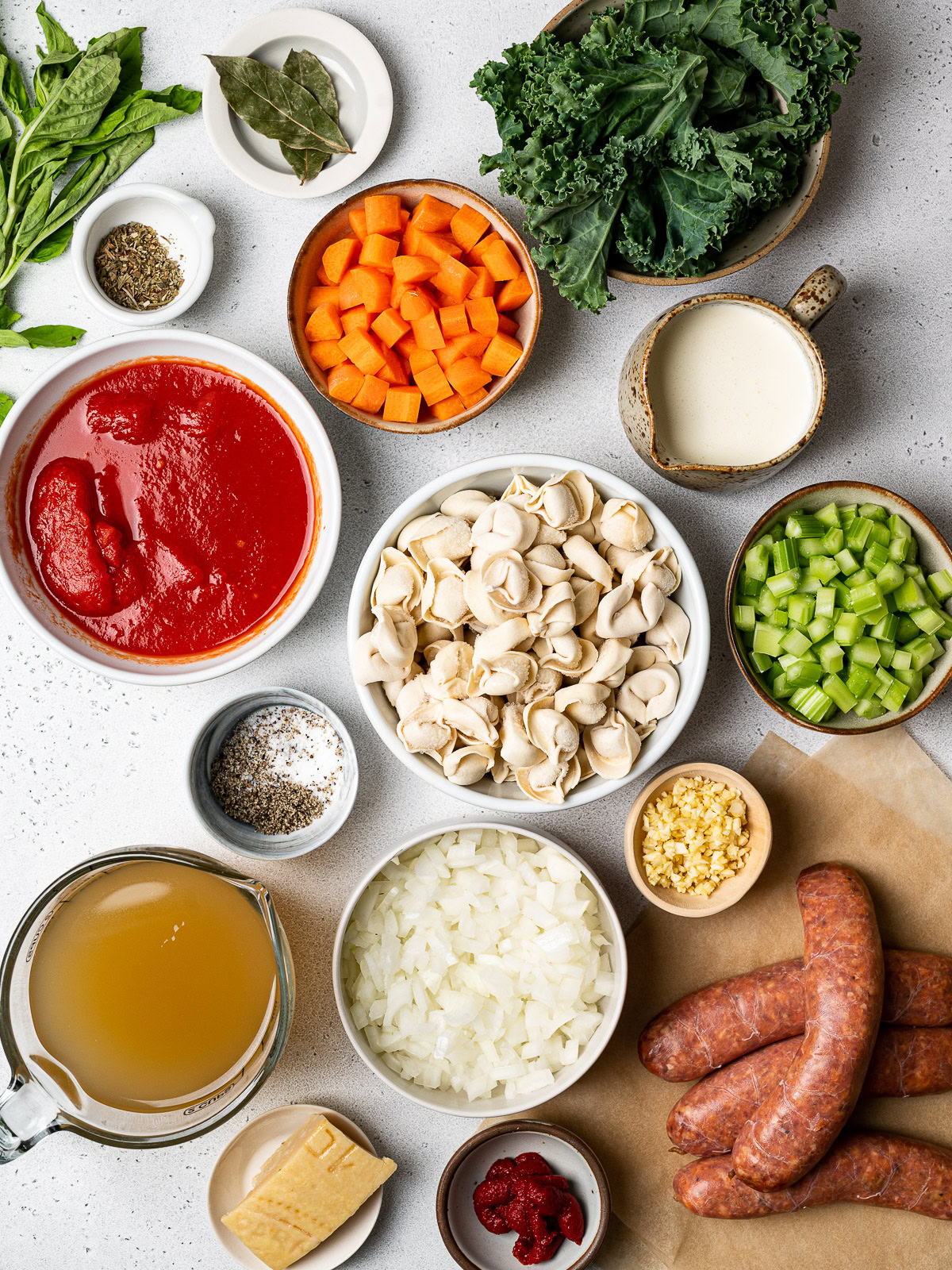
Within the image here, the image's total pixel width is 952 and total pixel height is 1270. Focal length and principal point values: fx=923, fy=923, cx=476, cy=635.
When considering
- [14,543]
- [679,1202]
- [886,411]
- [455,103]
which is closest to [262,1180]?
[679,1202]

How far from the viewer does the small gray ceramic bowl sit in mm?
2385

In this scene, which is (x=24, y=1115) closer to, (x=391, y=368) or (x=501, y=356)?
(x=391, y=368)

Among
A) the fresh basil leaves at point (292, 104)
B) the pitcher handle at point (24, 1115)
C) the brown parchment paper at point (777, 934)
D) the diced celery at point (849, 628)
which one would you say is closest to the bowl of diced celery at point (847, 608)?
the diced celery at point (849, 628)

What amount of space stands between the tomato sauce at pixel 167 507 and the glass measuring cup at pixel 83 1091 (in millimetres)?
569

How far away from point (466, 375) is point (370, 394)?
247 millimetres

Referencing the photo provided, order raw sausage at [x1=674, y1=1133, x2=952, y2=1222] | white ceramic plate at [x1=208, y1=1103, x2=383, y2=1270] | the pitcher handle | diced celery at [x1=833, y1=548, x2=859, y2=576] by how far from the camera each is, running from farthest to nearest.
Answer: white ceramic plate at [x1=208, y1=1103, x2=383, y2=1270] → raw sausage at [x1=674, y1=1133, x2=952, y2=1222] → diced celery at [x1=833, y1=548, x2=859, y2=576] → the pitcher handle

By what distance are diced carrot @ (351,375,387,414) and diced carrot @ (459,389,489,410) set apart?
200mm

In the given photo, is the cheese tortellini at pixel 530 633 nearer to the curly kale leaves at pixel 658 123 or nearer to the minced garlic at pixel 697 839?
the minced garlic at pixel 697 839

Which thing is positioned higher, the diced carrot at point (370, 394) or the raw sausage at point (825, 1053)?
the diced carrot at point (370, 394)

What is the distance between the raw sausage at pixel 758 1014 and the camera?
7.95 ft

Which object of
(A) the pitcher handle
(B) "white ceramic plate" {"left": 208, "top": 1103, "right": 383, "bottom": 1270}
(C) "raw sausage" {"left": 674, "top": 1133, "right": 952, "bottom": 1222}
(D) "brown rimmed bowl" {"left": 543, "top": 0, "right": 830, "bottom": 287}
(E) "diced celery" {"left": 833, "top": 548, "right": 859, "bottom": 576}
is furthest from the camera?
(B) "white ceramic plate" {"left": 208, "top": 1103, "right": 383, "bottom": 1270}

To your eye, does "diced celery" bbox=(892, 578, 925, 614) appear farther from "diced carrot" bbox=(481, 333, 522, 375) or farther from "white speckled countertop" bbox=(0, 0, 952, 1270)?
"diced carrot" bbox=(481, 333, 522, 375)

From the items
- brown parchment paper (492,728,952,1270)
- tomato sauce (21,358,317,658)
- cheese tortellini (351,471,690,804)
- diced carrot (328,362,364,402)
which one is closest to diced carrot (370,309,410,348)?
diced carrot (328,362,364,402)

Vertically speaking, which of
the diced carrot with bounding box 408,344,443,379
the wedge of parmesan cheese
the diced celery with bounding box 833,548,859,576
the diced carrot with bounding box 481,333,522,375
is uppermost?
the diced carrot with bounding box 408,344,443,379
